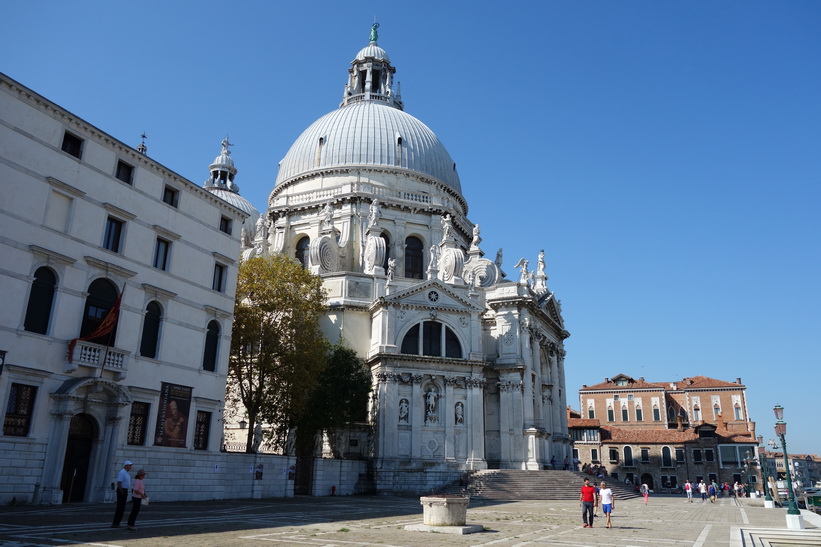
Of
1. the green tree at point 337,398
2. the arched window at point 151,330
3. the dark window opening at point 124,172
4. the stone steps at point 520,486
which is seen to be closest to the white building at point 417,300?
the green tree at point 337,398

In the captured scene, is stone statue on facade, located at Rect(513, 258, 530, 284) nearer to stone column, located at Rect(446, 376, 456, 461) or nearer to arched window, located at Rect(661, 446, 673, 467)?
stone column, located at Rect(446, 376, 456, 461)

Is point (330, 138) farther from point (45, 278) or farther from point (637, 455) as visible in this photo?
point (637, 455)

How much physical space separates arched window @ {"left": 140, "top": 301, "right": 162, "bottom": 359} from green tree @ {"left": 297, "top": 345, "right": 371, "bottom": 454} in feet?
35.6

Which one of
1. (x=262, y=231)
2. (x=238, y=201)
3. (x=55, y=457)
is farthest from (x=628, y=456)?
(x=55, y=457)

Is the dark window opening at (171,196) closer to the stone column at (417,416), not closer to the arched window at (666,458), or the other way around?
the stone column at (417,416)

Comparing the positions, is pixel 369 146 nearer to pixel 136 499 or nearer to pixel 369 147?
pixel 369 147

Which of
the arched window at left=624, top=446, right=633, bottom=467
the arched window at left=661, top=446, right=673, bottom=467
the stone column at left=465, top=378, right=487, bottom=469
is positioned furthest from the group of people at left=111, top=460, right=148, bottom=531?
the arched window at left=661, top=446, right=673, bottom=467

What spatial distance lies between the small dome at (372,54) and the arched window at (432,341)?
106 ft

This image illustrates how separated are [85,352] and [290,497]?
44.9 feet

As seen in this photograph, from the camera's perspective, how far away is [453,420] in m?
41.3

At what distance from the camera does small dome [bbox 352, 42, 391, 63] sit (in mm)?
63984

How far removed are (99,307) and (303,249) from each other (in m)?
29.7

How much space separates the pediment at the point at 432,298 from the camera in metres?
42.2

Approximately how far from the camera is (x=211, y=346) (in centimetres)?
2852
